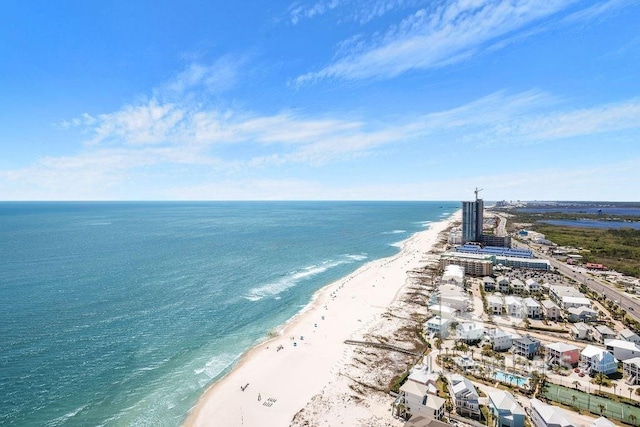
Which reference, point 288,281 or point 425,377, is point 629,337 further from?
point 288,281

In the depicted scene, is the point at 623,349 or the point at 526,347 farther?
the point at 526,347

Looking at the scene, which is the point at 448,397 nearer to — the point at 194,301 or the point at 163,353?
the point at 163,353

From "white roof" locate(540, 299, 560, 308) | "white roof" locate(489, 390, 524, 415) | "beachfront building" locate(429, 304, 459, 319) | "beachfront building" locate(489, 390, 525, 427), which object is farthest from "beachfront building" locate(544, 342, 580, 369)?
"white roof" locate(540, 299, 560, 308)

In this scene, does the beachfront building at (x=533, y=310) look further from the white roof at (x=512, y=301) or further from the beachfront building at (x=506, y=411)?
the beachfront building at (x=506, y=411)

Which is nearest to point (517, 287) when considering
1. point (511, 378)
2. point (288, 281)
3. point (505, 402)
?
point (511, 378)

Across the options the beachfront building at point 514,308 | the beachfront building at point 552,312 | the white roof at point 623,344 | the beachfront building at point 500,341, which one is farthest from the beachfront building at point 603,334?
the beachfront building at point 500,341

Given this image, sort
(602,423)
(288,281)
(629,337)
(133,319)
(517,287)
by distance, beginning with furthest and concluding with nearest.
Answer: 1. (288,281)
2. (517,287)
3. (133,319)
4. (629,337)
5. (602,423)
